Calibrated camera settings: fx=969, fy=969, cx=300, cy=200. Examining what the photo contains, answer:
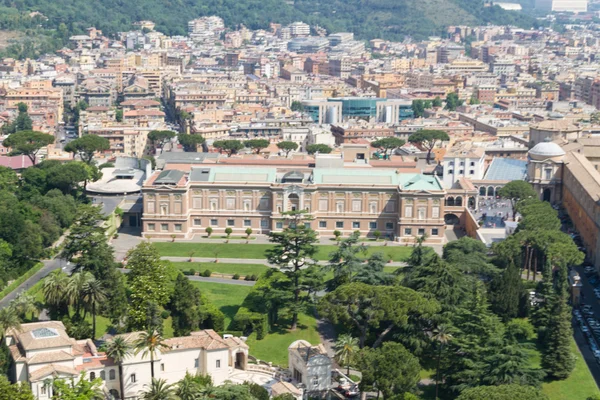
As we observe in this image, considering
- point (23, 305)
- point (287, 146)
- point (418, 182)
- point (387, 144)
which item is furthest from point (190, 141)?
point (23, 305)

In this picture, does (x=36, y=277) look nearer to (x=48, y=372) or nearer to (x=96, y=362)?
(x=96, y=362)

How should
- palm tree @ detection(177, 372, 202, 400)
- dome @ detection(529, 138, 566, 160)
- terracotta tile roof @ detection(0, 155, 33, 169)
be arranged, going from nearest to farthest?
palm tree @ detection(177, 372, 202, 400) < dome @ detection(529, 138, 566, 160) < terracotta tile roof @ detection(0, 155, 33, 169)

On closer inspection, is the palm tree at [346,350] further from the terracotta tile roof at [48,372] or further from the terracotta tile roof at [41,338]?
the terracotta tile roof at [41,338]

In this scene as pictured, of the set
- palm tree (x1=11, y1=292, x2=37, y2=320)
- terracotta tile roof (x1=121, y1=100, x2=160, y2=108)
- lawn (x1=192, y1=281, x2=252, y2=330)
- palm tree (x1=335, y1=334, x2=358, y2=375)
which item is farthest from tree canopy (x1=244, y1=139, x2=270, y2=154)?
palm tree (x1=335, y1=334, x2=358, y2=375)

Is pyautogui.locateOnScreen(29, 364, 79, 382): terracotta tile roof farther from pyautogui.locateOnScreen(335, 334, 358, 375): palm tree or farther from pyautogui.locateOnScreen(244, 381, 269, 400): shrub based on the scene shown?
pyautogui.locateOnScreen(335, 334, 358, 375): palm tree

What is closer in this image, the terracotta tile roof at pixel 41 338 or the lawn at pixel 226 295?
the terracotta tile roof at pixel 41 338

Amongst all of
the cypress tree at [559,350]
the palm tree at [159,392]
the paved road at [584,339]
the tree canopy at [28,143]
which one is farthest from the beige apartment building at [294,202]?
the palm tree at [159,392]

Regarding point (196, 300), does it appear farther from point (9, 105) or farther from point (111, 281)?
point (9, 105)
